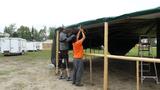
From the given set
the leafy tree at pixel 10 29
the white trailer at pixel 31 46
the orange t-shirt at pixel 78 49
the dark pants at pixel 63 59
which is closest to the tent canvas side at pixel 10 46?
the white trailer at pixel 31 46

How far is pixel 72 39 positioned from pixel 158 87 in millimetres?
3179

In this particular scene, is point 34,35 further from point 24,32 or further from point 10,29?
point 24,32

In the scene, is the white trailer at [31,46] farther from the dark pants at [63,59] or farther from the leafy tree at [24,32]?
the dark pants at [63,59]

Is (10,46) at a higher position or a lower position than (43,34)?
lower

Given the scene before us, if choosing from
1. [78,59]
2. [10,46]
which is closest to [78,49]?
[78,59]

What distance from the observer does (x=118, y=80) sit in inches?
389

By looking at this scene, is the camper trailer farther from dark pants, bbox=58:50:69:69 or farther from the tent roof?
the tent roof

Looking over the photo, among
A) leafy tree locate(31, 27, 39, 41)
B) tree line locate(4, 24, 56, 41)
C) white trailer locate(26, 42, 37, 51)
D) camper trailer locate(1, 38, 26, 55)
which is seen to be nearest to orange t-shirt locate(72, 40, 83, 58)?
camper trailer locate(1, 38, 26, 55)

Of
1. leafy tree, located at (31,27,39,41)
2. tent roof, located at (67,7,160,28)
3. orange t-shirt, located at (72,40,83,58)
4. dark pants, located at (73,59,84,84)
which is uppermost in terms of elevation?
leafy tree, located at (31,27,39,41)

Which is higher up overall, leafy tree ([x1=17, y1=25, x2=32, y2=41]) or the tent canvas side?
leafy tree ([x1=17, y1=25, x2=32, y2=41])

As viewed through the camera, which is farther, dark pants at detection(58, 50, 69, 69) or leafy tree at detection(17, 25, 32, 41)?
leafy tree at detection(17, 25, 32, 41)

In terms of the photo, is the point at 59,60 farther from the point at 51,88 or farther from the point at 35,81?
the point at 51,88

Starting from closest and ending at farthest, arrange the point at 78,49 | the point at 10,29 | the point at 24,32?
1. the point at 78,49
2. the point at 24,32
3. the point at 10,29

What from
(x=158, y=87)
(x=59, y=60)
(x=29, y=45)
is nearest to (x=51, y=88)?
(x=59, y=60)
